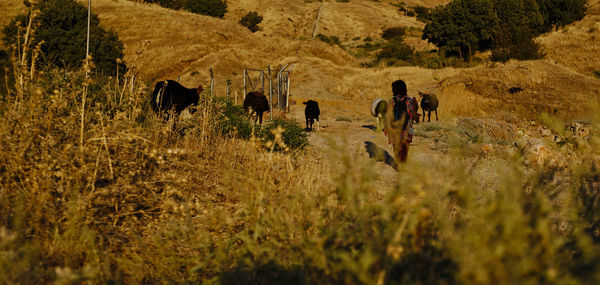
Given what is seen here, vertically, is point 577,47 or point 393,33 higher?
point 393,33

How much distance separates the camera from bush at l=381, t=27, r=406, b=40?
58562 mm

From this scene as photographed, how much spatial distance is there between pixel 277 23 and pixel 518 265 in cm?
6624

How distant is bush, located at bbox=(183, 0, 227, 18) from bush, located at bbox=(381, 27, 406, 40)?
82.1 ft

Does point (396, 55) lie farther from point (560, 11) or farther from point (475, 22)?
point (560, 11)

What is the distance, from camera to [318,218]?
312cm

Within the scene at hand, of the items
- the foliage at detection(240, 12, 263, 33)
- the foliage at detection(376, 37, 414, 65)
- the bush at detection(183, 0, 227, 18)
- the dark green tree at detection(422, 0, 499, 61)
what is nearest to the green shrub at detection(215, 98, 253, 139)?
the foliage at detection(376, 37, 414, 65)

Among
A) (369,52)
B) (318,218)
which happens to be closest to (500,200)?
(318,218)

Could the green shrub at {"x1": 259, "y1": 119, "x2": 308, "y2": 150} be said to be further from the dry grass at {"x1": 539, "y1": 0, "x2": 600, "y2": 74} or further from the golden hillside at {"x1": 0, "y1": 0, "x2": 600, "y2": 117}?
the dry grass at {"x1": 539, "y1": 0, "x2": 600, "y2": 74}

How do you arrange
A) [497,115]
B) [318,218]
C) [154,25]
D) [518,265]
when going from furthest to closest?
[154,25], [497,115], [318,218], [518,265]

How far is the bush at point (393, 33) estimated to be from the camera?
58.6 metres

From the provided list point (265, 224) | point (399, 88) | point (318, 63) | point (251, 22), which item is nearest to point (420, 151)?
point (399, 88)

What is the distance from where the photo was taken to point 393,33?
5903 cm

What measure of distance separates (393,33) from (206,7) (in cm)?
2832

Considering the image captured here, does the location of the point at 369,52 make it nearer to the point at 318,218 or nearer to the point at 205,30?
the point at 205,30
